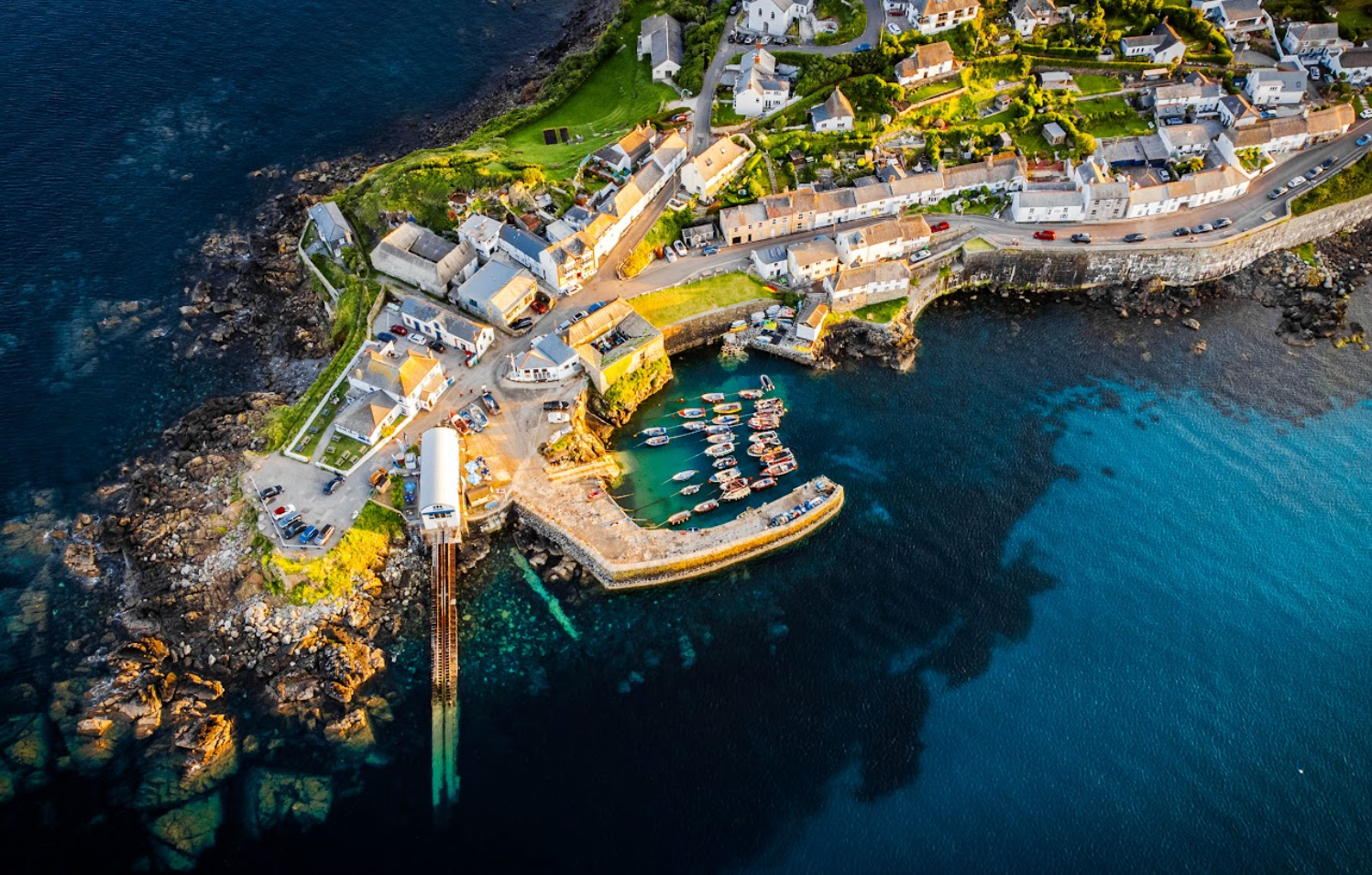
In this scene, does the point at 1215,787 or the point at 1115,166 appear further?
the point at 1115,166

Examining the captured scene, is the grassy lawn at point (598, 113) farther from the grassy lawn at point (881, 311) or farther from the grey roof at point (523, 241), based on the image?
the grassy lawn at point (881, 311)

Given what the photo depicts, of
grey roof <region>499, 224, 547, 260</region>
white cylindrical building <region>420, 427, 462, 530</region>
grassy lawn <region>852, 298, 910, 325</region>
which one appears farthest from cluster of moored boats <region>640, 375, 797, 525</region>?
grey roof <region>499, 224, 547, 260</region>

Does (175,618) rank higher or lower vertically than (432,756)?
higher

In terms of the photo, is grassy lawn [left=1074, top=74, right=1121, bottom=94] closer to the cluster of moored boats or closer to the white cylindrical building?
the cluster of moored boats

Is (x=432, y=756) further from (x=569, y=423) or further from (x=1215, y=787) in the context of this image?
(x=1215, y=787)

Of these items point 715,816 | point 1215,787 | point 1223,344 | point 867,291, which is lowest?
point 1215,787

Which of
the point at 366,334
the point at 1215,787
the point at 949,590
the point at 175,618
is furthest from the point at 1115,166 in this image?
the point at 175,618

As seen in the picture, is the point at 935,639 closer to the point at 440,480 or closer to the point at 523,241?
the point at 440,480
